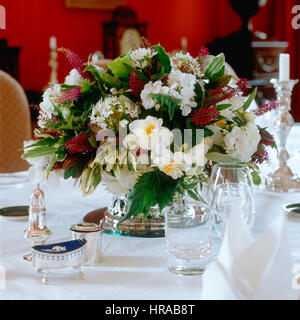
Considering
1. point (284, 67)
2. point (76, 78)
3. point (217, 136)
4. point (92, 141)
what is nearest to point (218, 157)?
Answer: point (217, 136)

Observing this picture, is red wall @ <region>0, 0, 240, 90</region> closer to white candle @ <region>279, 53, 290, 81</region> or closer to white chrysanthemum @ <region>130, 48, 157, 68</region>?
white candle @ <region>279, 53, 290, 81</region>

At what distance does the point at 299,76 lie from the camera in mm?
5629

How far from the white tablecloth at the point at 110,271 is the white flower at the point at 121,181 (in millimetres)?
116

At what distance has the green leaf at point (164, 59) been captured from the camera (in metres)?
1.17

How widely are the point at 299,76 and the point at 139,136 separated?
16.1 ft

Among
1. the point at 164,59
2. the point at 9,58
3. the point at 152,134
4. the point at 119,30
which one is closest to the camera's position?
the point at 152,134

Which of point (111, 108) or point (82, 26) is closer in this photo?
point (111, 108)

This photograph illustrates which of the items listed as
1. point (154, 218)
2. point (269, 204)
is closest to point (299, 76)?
point (269, 204)

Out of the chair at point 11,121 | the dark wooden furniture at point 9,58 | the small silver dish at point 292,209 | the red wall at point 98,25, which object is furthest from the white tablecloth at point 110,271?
the red wall at point 98,25

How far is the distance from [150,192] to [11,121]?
1480mm

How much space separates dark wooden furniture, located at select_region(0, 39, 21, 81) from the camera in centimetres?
491

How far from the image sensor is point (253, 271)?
0.74 m

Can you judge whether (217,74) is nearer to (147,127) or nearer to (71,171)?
(147,127)
